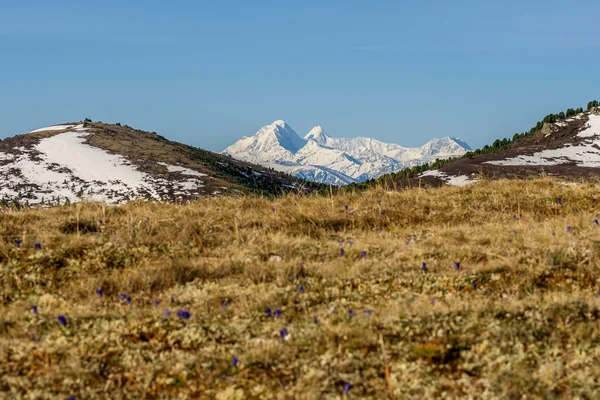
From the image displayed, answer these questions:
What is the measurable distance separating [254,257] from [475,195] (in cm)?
→ 744

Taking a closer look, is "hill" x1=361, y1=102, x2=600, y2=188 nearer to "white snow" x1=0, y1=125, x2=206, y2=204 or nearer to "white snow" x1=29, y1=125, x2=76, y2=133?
"white snow" x1=0, y1=125, x2=206, y2=204

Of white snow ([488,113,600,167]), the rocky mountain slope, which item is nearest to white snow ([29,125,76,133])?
the rocky mountain slope

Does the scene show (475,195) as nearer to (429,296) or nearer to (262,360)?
(429,296)

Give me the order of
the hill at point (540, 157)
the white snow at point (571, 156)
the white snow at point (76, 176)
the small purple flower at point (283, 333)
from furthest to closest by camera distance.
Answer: the white snow at point (76, 176) → the white snow at point (571, 156) → the hill at point (540, 157) → the small purple flower at point (283, 333)

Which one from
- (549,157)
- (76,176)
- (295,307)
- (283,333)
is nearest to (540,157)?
(549,157)

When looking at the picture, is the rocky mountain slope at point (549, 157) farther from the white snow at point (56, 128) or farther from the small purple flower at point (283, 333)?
the white snow at point (56, 128)

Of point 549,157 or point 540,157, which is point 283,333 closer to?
point 540,157

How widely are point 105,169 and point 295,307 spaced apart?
129173 mm

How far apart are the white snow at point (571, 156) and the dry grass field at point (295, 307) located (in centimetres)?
5716

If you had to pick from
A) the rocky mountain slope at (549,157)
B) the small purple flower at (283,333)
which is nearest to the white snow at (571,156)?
the rocky mountain slope at (549,157)

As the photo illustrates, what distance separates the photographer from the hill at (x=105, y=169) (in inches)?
4291

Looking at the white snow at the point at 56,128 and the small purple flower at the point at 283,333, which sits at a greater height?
the white snow at the point at 56,128

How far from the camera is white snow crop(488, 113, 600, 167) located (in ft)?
210

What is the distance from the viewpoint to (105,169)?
12600 cm
